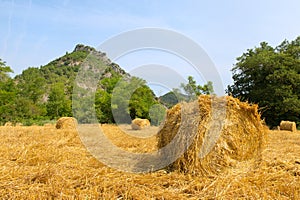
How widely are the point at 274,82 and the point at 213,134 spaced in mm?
24266

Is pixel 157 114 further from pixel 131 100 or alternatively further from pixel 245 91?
pixel 245 91

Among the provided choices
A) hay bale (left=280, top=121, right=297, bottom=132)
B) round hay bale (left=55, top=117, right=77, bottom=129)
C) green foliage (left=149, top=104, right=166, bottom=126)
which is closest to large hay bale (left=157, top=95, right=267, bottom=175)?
green foliage (left=149, top=104, right=166, bottom=126)

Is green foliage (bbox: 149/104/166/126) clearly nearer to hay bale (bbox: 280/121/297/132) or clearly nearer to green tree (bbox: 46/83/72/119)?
hay bale (bbox: 280/121/297/132)

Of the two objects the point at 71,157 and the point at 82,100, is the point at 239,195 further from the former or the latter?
the point at 82,100

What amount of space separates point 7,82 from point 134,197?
38.7 meters

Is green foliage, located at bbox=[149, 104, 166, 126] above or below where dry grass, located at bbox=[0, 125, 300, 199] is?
above

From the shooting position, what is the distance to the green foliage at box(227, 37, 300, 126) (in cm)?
2422

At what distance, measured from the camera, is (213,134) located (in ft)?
12.9

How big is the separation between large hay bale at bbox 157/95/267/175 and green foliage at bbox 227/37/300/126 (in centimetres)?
1976

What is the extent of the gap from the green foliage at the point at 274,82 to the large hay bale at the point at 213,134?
19.8 metres

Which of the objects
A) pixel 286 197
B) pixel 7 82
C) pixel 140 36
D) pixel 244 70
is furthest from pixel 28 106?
pixel 286 197

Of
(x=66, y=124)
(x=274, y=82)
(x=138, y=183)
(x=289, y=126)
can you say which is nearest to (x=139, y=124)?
(x=66, y=124)

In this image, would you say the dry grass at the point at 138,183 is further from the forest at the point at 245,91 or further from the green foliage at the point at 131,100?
the green foliage at the point at 131,100

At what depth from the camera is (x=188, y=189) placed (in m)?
3.11
